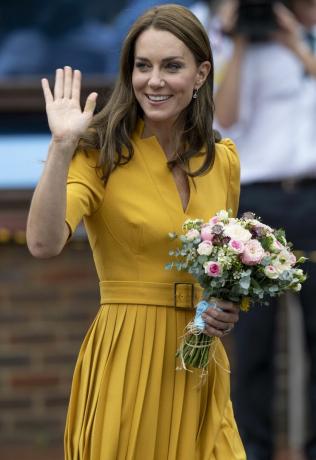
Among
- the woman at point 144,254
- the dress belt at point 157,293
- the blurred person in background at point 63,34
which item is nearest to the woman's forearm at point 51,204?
the woman at point 144,254

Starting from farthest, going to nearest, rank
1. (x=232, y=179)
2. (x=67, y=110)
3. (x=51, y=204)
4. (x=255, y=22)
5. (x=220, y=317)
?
(x=255, y=22)
(x=232, y=179)
(x=220, y=317)
(x=67, y=110)
(x=51, y=204)

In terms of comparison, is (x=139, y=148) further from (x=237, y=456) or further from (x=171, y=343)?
(x=237, y=456)

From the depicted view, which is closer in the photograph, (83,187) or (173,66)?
(83,187)

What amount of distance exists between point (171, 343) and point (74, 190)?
Result: 607mm

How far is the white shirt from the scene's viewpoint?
6.37m

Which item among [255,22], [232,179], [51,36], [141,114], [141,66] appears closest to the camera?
[141,66]

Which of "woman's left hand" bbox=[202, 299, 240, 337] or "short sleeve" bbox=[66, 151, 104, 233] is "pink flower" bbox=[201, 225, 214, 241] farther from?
"short sleeve" bbox=[66, 151, 104, 233]

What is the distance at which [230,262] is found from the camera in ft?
13.5

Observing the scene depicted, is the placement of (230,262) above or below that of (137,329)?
above

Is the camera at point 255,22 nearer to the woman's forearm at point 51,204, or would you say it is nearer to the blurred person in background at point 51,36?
the blurred person in background at point 51,36

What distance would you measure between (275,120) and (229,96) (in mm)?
242

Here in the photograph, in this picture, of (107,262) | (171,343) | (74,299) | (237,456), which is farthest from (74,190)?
(74,299)

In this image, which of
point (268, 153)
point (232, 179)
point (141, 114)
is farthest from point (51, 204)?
point (268, 153)

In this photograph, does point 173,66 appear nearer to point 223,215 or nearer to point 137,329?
point 223,215
